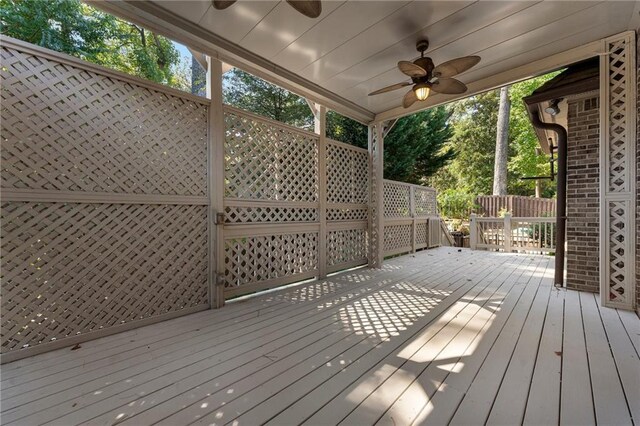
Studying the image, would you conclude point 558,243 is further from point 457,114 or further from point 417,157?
point 457,114

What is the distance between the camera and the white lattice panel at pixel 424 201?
7.61 metres

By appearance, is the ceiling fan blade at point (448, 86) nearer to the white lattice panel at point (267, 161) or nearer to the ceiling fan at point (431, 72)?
the ceiling fan at point (431, 72)

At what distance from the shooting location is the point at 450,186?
1833 centimetres

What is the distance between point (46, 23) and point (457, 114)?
60.6 feet

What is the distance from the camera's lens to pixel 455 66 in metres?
2.73

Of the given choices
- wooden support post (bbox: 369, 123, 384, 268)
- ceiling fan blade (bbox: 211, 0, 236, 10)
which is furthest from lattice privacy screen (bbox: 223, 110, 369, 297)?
ceiling fan blade (bbox: 211, 0, 236, 10)

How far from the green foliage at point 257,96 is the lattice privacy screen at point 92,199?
18.8 ft

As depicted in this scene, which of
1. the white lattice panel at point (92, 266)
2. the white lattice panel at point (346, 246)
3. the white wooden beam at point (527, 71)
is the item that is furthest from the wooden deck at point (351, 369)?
the white wooden beam at point (527, 71)

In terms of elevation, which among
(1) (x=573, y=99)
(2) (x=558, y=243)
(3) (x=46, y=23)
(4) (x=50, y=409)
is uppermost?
(3) (x=46, y=23)

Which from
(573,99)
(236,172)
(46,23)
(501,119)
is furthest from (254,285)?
(501,119)

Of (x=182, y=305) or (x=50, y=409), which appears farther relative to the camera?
(x=182, y=305)

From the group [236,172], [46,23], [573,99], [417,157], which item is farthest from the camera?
[417,157]

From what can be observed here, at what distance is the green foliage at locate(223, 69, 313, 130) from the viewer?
27.3 feet

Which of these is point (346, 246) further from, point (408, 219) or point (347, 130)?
point (347, 130)
